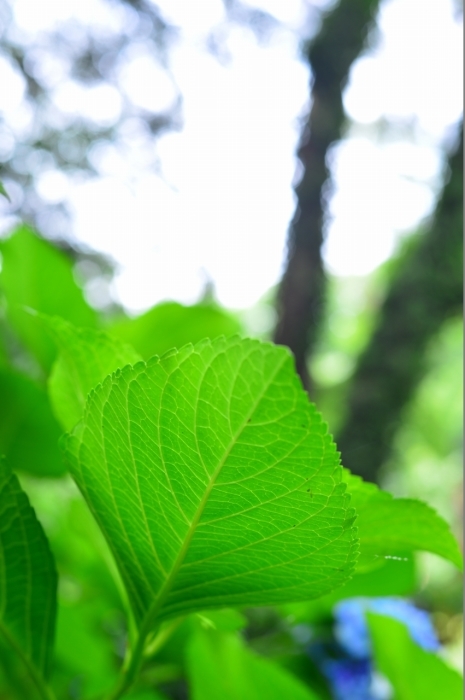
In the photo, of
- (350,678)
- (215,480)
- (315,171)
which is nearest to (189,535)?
(215,480)

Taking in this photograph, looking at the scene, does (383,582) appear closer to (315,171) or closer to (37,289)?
(37,289)

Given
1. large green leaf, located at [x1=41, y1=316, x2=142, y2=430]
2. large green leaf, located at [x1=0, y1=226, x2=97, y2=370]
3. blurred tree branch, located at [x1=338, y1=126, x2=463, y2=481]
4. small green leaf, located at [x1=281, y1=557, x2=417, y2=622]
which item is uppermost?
blurred tree branch, located at [x1=338, y1=126, x2=463, y2=481]

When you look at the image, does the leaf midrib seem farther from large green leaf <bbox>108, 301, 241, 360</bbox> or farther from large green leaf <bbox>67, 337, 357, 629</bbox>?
large green leaf <bbox>108, 301, 241, 360</bbox>

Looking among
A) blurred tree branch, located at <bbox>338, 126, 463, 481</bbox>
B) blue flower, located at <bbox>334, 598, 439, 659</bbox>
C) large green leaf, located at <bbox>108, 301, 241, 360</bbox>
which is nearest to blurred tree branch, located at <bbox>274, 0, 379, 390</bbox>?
blurred tree branch, located at <bbox>338, 126, 463, 481</bbox>

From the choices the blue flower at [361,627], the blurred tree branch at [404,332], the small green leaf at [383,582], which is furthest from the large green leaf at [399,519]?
the blurred tree branch at [404,332]

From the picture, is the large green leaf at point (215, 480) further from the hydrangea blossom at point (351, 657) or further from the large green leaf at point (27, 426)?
the hydrangea blossom at point (351, 657)

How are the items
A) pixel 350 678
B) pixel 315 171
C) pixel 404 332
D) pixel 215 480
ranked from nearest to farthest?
pixel 215 480 < pixel 350 678 < pixel 404 332 < pixel 315 171
